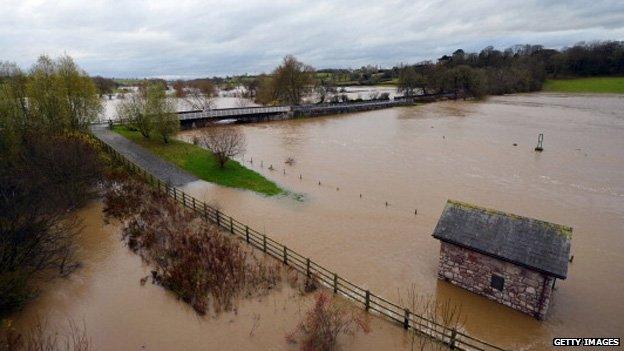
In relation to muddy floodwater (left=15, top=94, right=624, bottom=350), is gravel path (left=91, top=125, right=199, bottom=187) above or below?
above

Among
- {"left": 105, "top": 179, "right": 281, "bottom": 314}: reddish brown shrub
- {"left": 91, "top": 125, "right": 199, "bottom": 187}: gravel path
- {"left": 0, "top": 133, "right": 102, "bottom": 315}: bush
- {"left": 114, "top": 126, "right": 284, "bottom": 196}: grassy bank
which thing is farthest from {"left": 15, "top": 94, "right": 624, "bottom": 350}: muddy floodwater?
{"left": 91, "top": 125, "right": 199, "bottom": 187}: gravel path

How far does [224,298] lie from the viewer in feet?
45.3

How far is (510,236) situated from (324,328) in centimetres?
723

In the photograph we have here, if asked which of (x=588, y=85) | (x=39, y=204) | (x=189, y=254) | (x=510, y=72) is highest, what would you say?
(x=510, y=72)

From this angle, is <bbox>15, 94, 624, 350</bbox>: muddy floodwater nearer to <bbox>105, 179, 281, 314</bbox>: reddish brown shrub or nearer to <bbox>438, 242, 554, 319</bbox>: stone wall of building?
<bbox>438, 242, 554, 319</bbox>: stone wall of building

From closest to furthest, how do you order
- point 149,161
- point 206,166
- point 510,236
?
1. point 510,236
2. point 206,166
3. point 149,161

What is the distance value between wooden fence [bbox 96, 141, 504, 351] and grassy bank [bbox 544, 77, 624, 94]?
10820cm

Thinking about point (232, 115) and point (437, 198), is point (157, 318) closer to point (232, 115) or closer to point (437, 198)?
point (437, 198)

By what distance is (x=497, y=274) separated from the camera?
13602mm

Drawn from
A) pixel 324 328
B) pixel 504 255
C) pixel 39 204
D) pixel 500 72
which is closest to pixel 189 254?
pixel 39 204

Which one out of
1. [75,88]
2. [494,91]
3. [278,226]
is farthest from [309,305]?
[494,91]

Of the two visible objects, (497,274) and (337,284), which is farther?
(337,284)

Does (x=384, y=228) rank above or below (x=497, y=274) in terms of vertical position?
below

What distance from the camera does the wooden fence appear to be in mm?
11587
